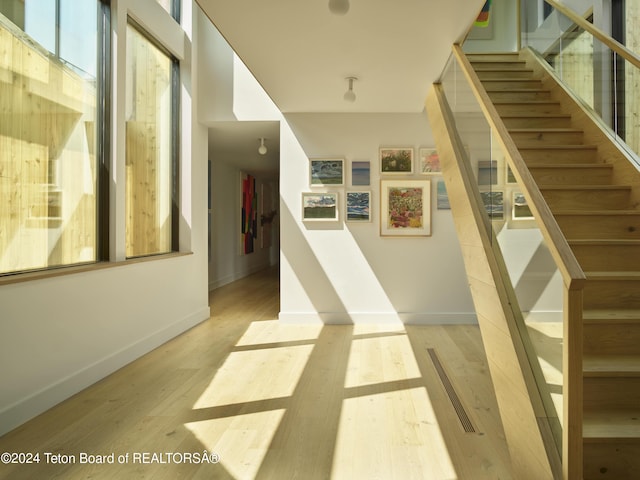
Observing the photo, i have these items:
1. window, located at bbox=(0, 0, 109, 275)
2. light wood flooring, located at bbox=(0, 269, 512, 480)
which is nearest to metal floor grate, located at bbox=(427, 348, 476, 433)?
light wood flooring, located at bbox=(0, 269, 512, 480)

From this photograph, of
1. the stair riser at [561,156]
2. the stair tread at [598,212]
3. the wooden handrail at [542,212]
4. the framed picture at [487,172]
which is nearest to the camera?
the wooden handrail at [542,212]

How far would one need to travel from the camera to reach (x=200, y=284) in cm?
540

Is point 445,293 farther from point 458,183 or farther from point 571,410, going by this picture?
point 571,410

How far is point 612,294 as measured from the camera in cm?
234

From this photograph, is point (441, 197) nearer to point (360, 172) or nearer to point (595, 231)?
point (360, 172)

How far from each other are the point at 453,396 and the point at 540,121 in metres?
2.50

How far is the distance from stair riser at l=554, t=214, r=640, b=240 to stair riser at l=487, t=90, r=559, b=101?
1772 millimetres

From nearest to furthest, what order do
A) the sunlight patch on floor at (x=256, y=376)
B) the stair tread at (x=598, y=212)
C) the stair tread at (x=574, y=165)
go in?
the stair tread at (x=598, y=212) < the sunlight patch on floor at (x=256, y=376) < the stair tread at (x=574, y=165)

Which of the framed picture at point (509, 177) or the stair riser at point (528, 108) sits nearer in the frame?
the framed picture at point (509, 177)

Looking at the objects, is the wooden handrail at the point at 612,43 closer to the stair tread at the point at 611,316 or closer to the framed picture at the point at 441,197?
the stair tread at the point at 611,316

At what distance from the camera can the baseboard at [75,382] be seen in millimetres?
2529

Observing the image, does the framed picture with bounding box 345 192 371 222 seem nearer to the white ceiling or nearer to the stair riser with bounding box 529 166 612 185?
the white ceiling

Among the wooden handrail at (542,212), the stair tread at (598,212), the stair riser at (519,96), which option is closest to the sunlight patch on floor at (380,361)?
the stair tread at (598,212)

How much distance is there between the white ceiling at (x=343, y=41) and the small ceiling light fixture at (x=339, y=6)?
0.06 m
